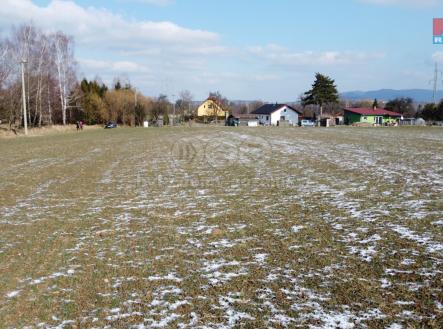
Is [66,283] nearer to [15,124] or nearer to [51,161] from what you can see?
[51,161]

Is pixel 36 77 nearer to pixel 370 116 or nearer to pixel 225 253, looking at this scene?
pixel 225 253

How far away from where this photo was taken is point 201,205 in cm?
864

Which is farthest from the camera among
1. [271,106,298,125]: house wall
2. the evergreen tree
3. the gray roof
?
the gray roof

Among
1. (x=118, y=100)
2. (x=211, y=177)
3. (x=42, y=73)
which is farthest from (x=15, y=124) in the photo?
(x=211, y=177)

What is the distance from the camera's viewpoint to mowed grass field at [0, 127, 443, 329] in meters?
3.98

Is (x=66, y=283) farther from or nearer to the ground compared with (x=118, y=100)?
nearer to the ground

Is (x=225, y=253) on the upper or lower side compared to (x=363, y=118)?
lower

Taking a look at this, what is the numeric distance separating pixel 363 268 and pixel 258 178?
7.04 m

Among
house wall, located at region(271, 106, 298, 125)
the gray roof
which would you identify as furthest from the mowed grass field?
the gray roof

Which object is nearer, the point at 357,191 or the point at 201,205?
the point at 201,205

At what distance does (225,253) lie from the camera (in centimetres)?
566

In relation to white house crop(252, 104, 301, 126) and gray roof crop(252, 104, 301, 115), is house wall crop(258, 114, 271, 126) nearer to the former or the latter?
white house crop(252, 104, 301, 126)

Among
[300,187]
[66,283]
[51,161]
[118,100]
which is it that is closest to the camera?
[66,283]

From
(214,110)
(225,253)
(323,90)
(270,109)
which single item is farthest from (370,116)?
(225,253)
